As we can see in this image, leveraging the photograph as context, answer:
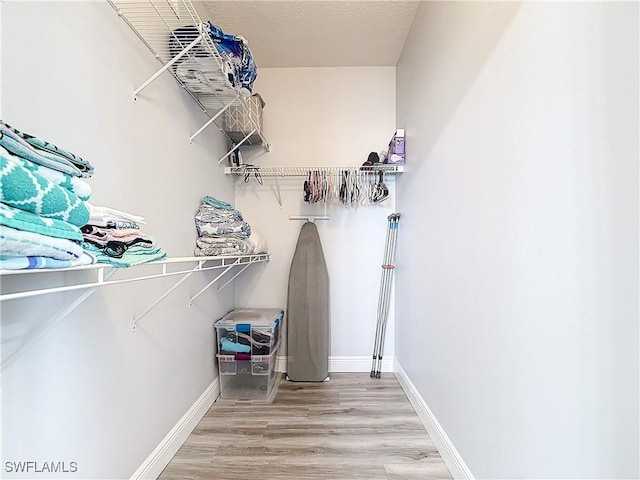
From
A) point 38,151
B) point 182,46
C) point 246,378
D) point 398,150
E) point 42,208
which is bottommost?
point 246,378

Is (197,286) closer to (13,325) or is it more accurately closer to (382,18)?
(13,325)

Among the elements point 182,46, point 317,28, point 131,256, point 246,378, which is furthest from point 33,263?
point 317,28

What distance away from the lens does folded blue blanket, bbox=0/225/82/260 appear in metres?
0.58

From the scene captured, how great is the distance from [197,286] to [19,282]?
3.92ft

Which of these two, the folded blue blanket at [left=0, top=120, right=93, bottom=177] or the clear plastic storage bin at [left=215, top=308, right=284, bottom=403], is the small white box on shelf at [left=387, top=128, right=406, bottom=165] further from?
the folded blue blanket at [left=0, top=120, right=93, bottom=177]

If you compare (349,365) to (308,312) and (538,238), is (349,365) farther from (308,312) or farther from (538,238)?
(538,238)

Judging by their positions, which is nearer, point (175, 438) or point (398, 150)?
point (175, 438)

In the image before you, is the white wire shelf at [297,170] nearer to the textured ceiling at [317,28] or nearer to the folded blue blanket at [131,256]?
the textured ceiling at [317,28]

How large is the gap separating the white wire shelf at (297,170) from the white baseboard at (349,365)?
1.52m

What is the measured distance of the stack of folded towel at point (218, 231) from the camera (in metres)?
2.00

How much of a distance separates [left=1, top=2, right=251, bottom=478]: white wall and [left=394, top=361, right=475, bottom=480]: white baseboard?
1351 millimetres

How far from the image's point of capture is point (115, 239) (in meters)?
0.91

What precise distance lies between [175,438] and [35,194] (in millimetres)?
1560

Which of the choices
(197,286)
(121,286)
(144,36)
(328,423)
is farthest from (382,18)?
(328,423)
